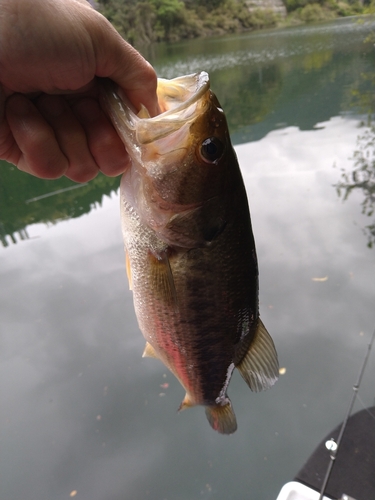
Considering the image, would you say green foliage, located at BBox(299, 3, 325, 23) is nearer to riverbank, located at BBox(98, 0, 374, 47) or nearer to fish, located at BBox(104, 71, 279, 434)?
riverbank, located at BBox(98, 0, 374, 47)

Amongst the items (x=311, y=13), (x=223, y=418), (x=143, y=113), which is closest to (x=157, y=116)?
(x=143, y=113)

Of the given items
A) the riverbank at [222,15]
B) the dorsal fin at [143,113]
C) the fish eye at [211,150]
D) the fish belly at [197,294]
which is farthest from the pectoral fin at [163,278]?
the riverbank at [222,15]

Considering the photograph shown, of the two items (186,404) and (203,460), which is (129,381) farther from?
(186,404)

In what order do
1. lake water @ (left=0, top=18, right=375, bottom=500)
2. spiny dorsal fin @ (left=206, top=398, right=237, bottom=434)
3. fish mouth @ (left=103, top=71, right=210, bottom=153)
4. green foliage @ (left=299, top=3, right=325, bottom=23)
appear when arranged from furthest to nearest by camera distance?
1. green foliage @ (left=299, top=3, right=325, bottom=23)
2. lake water @ (left=0, top=18, right=375, bottom=500)
3. spiny dorsal fin @ (left=206, top=398, right=237, bottom=434)
4. fish mouth @ (left=103, top=71, right=210, bottom=153)

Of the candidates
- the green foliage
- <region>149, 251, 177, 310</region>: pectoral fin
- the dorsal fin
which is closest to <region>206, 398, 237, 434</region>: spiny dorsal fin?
<region>149, 251, 177, 310</region>: pectoral fin

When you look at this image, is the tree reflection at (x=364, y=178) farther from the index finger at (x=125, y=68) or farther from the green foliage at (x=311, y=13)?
the green foliage at (x=311, y=13)

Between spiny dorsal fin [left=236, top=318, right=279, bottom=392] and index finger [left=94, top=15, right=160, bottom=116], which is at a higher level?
index finger [left=94, top=15, right=160, bottom=116]
